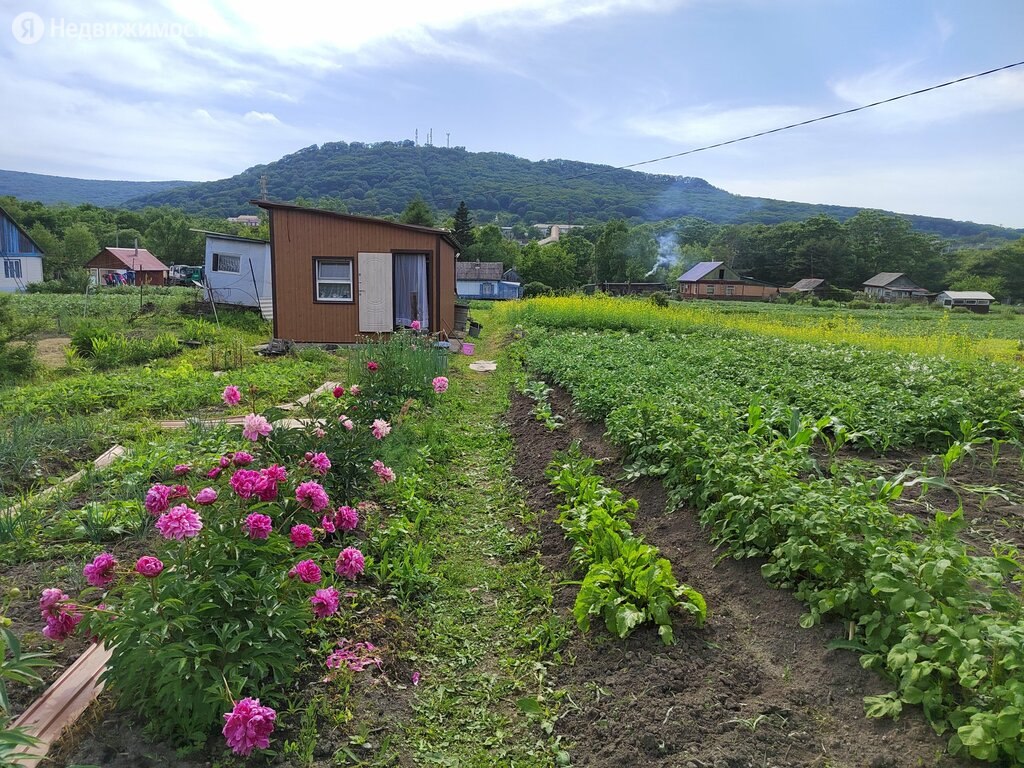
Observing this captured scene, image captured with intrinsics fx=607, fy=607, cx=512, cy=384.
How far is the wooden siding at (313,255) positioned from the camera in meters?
13.4

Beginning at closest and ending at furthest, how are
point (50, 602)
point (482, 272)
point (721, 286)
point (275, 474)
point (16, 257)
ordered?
point (50, 602)
point (275, 474)
point (16, 257)
point (482, 272)
point (721, 286)

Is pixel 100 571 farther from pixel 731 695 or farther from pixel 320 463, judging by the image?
pixel 731 695

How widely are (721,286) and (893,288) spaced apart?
18.9 metres

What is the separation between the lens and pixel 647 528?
160 inches

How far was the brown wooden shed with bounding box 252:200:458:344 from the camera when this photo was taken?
13430mm

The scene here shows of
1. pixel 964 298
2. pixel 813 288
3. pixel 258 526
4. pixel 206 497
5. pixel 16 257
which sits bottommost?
pixel 258 526

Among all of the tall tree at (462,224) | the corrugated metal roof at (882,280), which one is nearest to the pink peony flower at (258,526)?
the tall tree at (462,224)

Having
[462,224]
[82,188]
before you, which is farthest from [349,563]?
[82,188]

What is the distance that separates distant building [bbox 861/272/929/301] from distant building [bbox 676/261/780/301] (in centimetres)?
1044

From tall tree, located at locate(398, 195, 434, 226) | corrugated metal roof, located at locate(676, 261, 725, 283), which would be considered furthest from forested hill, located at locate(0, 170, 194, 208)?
corrugated metal roof, located at locate(676, 261, 725, 283)

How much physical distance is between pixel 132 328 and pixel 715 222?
12082 cm

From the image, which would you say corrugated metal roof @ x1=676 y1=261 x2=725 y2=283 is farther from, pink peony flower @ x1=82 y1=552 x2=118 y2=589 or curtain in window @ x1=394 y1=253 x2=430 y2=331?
pink peony flower @ x1=82 y1=552 x2=118 y2=589

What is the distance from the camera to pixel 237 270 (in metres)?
21.0

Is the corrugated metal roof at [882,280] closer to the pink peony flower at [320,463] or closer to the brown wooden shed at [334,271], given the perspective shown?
the brown wooden shed at [334,271]
